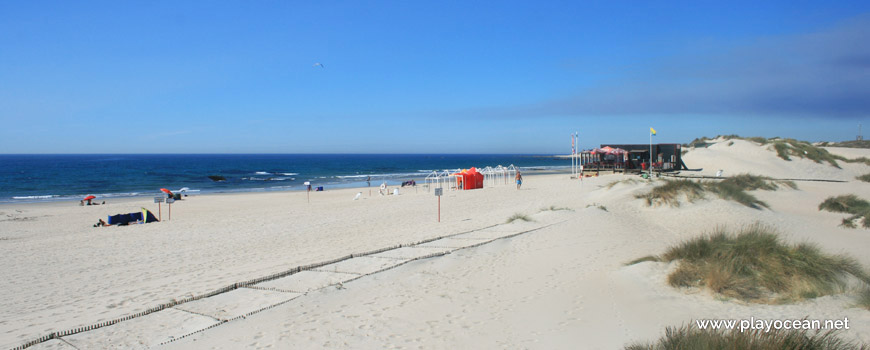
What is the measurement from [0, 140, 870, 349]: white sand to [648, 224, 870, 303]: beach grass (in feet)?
0.64

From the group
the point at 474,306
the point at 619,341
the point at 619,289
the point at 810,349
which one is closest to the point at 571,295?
the point at 619,289

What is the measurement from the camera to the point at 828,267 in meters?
5.21

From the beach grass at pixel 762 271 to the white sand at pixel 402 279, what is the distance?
19cm

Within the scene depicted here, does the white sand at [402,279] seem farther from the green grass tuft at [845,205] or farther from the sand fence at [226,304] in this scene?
the green grass tuft at [845,205]

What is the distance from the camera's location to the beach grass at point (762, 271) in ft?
16.1

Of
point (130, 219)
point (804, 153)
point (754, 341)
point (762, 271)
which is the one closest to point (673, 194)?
point (762, 271)

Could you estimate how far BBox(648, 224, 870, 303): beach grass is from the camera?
490 cm

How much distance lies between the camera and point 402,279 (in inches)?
256

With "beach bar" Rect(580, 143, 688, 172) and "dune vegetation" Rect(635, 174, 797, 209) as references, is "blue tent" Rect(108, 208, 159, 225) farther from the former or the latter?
"beach bar" Rect(580, 143, 688, 172)

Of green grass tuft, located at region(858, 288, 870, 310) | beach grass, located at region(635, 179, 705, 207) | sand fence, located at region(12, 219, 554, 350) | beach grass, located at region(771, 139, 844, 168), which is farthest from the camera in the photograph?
beach grass, located at region(771, 139, 844, 168)

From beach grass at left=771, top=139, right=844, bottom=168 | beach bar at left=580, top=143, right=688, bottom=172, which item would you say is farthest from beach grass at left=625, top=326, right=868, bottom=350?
beach grass at left=771, top=139, right=844, bottom=168

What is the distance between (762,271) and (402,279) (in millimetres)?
4256

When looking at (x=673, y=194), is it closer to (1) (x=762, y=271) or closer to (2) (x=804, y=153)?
(1) (x=762, y=271)

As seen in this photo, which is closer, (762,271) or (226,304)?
(762,271)
